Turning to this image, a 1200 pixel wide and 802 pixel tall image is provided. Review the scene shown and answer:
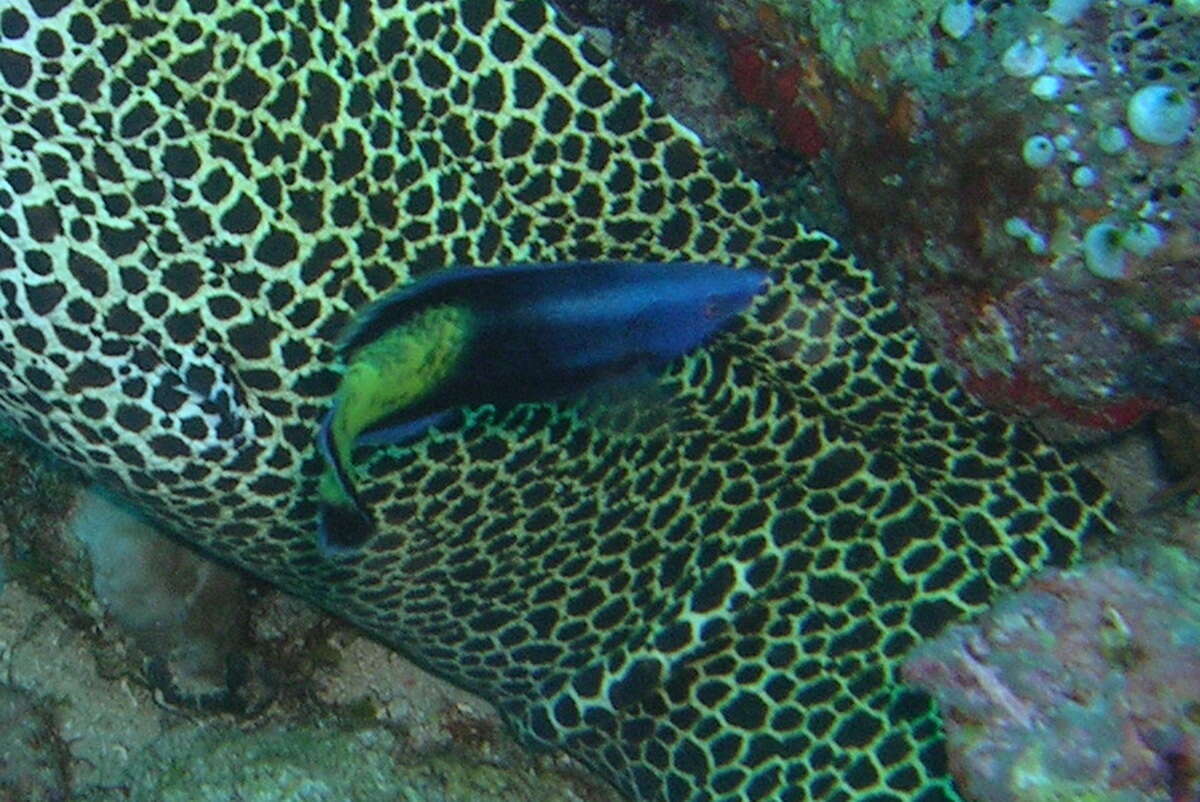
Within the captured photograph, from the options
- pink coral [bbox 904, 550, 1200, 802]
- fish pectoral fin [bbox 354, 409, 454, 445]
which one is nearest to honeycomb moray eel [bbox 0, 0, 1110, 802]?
fish pectoral fin [bbox 354, 409, 454, 445]

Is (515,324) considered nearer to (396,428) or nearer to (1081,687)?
(396,428)

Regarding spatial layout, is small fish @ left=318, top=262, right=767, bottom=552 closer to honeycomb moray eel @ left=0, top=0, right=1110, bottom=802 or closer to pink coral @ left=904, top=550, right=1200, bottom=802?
honeycomb moray eel @ left=0, top=0, right=1110, bottom=802

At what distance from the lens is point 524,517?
9.80 ft

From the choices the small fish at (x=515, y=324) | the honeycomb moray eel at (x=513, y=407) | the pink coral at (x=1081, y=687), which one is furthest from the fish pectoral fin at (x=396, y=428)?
the pink coral at (x=1081, y=687)

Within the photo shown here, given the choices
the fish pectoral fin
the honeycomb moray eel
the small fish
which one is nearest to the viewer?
the small fish

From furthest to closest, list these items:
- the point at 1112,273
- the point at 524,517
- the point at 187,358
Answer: the point at 524,517
the point at 187,358
the point at 1112,273

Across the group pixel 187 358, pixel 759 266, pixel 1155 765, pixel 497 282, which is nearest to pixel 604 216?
pixel 759 266

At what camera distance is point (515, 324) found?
2.06 meters

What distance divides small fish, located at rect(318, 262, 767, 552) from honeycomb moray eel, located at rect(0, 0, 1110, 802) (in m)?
0.58

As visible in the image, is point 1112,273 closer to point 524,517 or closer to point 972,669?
point 972,669

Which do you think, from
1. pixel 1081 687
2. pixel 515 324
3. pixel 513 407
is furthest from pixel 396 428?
pixel 1081 687

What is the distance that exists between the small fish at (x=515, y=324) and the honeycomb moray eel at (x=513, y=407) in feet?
1.89

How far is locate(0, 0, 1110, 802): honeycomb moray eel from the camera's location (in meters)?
2.46

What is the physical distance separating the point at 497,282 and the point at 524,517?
1.07 metres
